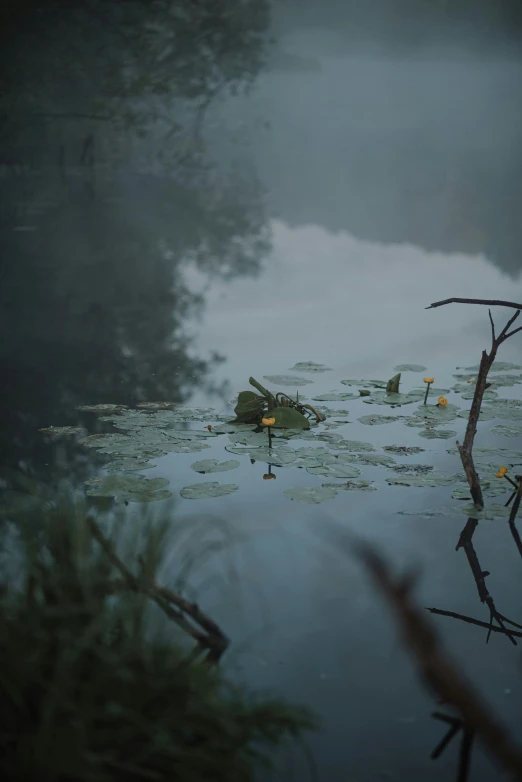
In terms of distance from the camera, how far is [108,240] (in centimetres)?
713

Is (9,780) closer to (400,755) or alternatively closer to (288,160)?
(400,755)

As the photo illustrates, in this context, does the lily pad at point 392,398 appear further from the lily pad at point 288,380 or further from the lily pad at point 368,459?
the lily pad at point 368,459

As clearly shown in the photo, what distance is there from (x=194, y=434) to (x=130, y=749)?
180 centimetres

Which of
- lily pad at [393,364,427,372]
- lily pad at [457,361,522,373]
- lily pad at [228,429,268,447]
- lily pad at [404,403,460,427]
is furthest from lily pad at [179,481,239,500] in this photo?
lily pad at [457,361,522,373]

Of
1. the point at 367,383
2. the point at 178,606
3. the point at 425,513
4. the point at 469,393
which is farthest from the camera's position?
the point at 367,383

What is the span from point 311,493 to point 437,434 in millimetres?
707

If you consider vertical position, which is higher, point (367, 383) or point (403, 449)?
point (367, 383)

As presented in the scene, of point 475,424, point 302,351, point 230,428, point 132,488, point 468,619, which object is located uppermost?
point 302,351

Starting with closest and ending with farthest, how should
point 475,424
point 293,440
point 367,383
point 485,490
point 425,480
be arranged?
point 475,424
point 485,490
point 425,480
point 293,440
point 367,383

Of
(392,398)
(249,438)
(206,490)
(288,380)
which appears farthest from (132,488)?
(288,380)

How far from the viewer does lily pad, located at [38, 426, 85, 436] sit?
9.09ft

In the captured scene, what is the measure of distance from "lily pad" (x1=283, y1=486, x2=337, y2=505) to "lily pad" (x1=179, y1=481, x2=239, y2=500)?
0.48ft

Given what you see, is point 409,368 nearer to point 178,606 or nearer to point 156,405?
point 156,405

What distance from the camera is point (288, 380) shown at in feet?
11.6
